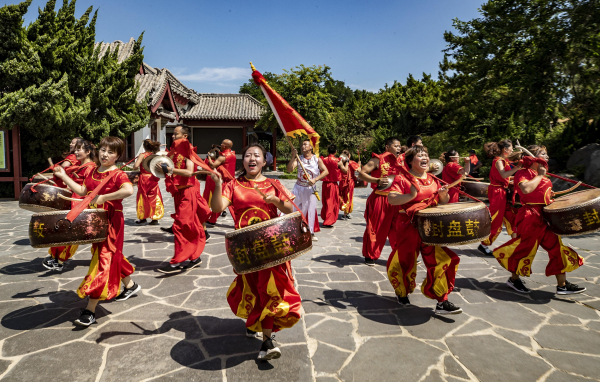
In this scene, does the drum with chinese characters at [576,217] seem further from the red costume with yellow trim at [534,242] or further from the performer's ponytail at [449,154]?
the performer's ponytail at [449,154]

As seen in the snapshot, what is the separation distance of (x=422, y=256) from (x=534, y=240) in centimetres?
161

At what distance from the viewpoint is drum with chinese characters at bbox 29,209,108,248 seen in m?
3.38

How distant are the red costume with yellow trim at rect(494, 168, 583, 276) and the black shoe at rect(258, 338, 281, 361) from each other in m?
3.14

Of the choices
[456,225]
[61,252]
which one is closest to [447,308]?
[456,225]

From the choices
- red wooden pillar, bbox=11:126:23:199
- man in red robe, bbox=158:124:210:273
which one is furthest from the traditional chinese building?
man in red robe, bbox=158:124:210:273

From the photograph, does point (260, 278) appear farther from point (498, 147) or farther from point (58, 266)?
point (498, 147)

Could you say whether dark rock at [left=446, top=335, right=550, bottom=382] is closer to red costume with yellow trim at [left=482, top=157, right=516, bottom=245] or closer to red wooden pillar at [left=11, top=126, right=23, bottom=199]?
red costume with yellow trim at [left=482, top=157, right=516, bottom=245]

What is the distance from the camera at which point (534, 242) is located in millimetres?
4551

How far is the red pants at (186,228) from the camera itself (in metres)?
5.40

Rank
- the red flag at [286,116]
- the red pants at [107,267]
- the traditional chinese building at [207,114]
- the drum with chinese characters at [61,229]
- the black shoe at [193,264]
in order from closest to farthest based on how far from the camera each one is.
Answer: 1. the drum with chinese characters at [61,229]
2. the red pants at [107,267]
3. the red flag at [286,116]
4. the black shoe at [193,264]
5. the traditional chinese building at [207,114]

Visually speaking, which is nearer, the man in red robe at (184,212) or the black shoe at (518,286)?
the black shoe at (518,286)

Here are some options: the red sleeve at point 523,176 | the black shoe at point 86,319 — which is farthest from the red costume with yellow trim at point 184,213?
the red sleeve at point 523,176

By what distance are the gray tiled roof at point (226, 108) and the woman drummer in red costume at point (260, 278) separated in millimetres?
24075

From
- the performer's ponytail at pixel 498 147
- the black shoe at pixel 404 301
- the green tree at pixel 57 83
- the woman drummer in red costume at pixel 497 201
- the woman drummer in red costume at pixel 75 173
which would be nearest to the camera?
the black shoe at pixel 404 301
